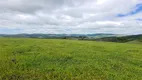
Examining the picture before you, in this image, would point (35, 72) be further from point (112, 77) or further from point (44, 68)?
point (112, 77)

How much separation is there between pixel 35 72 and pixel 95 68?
7.05m

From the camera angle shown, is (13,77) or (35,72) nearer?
(13,77)

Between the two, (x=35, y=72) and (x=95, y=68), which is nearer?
(x=35, y=72)

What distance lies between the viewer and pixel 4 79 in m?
13.0

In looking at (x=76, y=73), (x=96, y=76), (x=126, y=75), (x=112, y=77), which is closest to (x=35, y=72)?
(x=76, y=73)

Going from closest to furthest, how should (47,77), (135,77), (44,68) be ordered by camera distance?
(47,77) → (135,77) → (44,68)

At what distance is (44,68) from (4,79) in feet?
15.6

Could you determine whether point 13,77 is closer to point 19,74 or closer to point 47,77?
point 19,74

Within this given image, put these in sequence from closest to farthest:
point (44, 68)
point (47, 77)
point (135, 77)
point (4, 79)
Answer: point (4, 79)
point (47, 77)
point (135, 77)
point (44, 68)

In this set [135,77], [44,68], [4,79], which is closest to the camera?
[4,79]

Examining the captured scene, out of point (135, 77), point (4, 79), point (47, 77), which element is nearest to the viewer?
point (4, 79)

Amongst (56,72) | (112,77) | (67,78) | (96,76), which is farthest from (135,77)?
(56,72)

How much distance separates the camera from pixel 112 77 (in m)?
14.5

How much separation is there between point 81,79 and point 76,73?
5.43 feet
